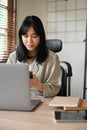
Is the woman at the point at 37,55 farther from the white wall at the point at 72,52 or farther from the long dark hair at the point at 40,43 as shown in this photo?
the white wall at the point at 72,52

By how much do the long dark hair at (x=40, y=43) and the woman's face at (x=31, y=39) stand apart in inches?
0.9

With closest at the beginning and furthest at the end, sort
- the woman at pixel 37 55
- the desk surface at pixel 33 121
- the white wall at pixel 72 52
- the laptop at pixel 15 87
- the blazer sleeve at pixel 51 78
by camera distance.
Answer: the desk surface at pixel 33 121, the laptop at pixel 15 87, the blazer sleeve at pixel 51 78, the woman at pixel 37 55, the white wall at pixel 72 52

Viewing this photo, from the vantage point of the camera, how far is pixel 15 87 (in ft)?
3.37

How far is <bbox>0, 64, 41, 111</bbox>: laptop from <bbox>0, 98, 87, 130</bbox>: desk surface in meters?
0.04

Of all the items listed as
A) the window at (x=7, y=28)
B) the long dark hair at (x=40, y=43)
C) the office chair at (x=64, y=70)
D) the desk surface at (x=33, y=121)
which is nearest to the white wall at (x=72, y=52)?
the window at (x=7, y=28)

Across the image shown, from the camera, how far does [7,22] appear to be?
3.08 meters

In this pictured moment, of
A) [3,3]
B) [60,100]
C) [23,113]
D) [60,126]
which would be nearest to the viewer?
[60,126]

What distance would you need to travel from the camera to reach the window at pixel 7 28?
9.66 ft

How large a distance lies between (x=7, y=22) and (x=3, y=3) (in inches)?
9.7

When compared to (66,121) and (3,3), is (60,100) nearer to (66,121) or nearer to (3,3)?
A: (66,121)

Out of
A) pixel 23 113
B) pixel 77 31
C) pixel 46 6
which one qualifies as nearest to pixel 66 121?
pixel 23 113

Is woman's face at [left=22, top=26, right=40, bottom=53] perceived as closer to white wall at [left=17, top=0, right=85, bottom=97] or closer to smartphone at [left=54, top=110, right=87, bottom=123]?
smartphone at [left=54, top=110, right=87, bottom=123]

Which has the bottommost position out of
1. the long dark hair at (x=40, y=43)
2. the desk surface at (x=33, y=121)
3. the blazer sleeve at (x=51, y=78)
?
the desk surface at (x=33, y=121)

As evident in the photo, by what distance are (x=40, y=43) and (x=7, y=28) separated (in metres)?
1.53
